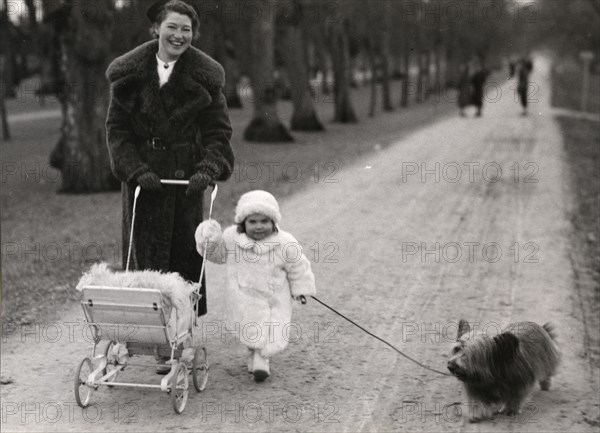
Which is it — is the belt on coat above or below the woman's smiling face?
below

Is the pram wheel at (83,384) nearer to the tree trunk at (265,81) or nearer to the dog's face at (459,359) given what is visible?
the dog's face at (459,359)

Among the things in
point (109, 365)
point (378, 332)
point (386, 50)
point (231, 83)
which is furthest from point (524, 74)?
point (109, 365)

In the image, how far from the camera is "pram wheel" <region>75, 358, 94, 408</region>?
4816 millimetres

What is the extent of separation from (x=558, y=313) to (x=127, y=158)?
4.08 meters

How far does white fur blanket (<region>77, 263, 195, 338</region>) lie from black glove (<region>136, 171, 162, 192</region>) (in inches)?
24.4

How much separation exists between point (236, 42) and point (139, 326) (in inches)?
1457

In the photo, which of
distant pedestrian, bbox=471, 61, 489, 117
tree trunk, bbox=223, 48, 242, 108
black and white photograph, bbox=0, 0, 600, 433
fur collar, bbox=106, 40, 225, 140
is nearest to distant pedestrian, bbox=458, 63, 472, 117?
distant pedestrian, bbox=471, 61, 489, 117

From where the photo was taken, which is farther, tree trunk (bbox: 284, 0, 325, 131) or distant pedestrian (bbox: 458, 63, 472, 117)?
distant pedestrian (bbox: 458, 63, 472, 117)

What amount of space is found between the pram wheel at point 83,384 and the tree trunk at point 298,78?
22.5 meters

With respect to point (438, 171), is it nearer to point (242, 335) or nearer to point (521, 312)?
Answer: point (521, 312)

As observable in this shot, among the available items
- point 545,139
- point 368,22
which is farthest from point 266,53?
point 368,22

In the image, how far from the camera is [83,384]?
195 inches

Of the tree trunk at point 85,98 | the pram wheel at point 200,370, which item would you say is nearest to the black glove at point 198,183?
the pram wheel at point 200,370

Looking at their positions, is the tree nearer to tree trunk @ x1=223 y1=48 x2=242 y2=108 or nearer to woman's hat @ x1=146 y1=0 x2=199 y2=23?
tree trunk @ x1=223 y1=48 x2=242 y2=108
